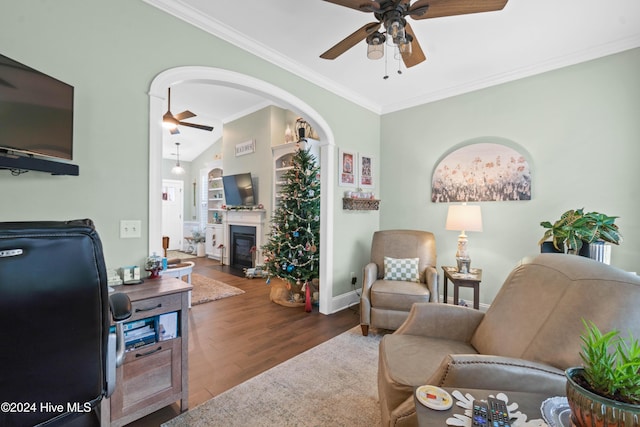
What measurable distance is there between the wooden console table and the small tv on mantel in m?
0.83

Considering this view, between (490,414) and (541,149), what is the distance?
3.23 metres

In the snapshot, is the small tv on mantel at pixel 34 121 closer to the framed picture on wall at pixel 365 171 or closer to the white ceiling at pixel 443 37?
the white ceiling at pixel 443 37

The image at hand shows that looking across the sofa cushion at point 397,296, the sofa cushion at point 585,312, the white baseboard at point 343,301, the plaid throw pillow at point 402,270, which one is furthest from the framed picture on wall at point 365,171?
the sofa cushion at point 585,312

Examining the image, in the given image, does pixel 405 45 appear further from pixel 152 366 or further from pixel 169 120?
pixel 169 120

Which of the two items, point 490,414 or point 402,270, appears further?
point 402,270

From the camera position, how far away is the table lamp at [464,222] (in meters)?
2.94

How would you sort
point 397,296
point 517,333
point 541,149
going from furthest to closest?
point 541,149, point 397,296, point 517,333

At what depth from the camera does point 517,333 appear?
4.56 ft

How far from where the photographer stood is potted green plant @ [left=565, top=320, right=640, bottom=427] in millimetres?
621

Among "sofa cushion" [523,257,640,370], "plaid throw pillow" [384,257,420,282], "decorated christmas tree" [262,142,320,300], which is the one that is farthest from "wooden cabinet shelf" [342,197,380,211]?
"sofa cushion" [523,257,640,370]

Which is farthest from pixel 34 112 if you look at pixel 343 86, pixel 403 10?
pixel 343 86

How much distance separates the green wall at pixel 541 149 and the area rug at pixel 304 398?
2.08m

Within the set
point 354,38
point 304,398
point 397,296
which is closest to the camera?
point 304,398

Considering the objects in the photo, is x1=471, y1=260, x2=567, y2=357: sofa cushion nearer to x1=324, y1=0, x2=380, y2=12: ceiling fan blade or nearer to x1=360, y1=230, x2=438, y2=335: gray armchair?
x1=360, y1=230, x2=438, y2=335: gray armchair
